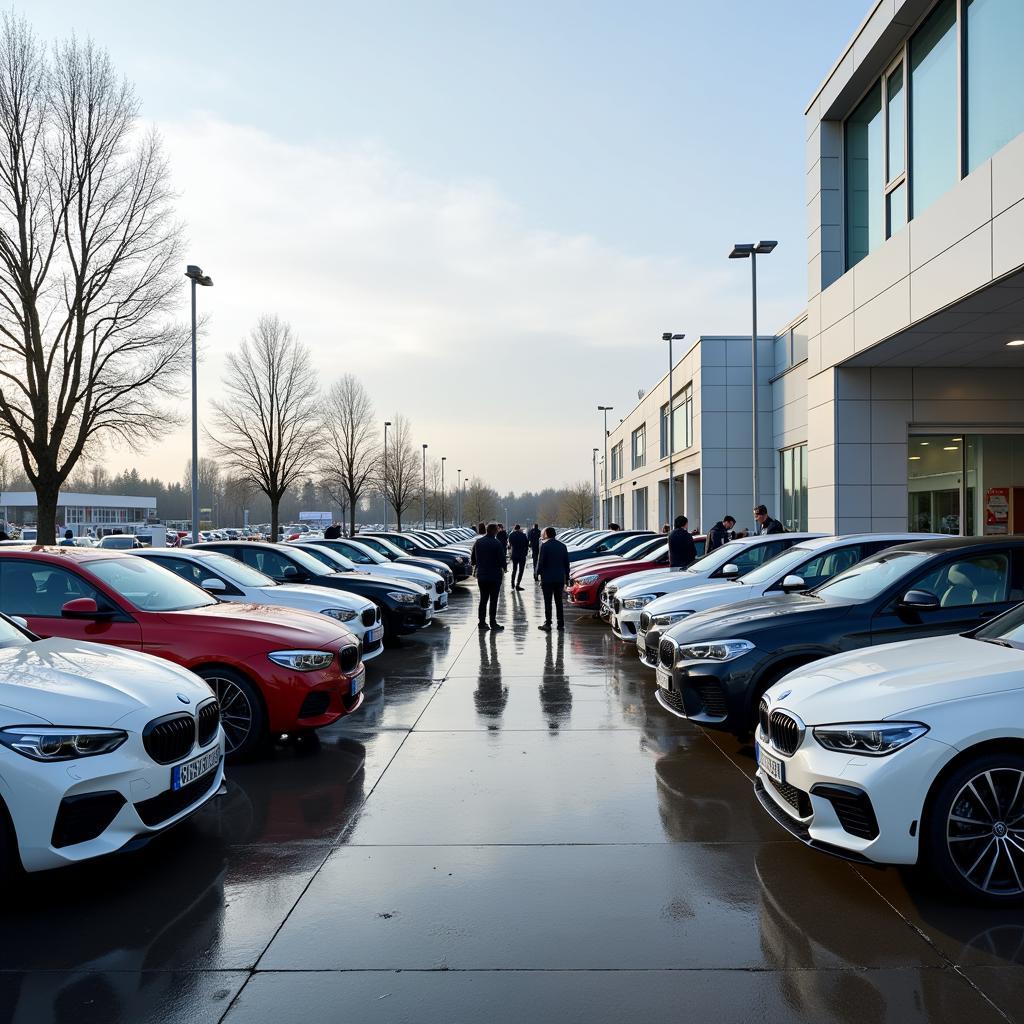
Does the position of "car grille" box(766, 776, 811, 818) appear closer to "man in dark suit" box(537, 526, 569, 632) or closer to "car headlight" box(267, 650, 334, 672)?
"car headlight" box(267, 650, 334, 672)

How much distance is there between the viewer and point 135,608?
6715 millimetres

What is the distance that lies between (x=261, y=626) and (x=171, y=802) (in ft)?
8.17

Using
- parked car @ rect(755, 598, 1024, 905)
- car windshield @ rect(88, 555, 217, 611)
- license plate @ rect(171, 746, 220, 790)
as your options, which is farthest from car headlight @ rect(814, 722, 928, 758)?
car windshield @ rect(88, 555, 217, 611)

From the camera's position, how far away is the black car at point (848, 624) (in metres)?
6.34

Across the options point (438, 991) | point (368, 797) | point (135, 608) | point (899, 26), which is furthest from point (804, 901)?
point (899, 26)

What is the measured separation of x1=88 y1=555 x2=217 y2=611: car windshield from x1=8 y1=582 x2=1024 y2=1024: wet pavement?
1.58m

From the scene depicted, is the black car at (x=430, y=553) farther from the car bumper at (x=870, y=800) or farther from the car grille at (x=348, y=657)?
the car bumper at (x=870, y=800)

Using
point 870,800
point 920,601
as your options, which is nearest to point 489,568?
point 920,601

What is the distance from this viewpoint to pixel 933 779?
395cm

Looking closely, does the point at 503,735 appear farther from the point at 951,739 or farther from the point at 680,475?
the point at 680,475

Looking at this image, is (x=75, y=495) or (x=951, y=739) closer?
(x=951, y=739)

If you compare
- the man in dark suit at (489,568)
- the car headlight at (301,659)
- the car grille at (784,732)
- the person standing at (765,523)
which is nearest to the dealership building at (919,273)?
the person standing at (765,523)

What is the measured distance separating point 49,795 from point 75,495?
4224 inches

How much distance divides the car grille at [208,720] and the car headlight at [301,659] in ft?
4.60
